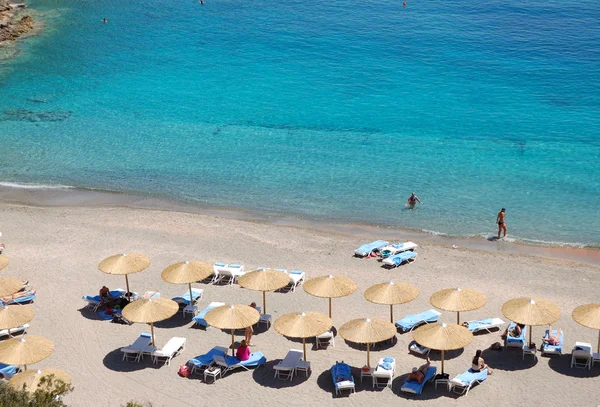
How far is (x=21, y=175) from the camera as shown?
32.9 metres

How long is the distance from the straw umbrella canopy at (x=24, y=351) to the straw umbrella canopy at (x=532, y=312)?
1076 centimetres

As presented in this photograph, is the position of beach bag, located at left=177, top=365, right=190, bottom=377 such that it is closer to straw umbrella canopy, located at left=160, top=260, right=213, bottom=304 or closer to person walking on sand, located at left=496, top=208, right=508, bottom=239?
straw umbrella canopy, located at left=160, top=260, right=213, bottom=304

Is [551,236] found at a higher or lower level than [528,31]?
lower

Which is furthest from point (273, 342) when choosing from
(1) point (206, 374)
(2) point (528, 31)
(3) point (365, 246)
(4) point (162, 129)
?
(2) point (528, 31)

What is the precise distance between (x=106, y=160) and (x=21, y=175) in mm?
3846

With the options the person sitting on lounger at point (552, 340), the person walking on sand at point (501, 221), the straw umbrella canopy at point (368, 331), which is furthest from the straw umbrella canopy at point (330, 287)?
the person walking on sand at point (501, 221)

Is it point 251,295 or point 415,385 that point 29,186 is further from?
point 415,385

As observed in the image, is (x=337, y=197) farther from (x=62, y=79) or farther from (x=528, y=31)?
(x=528, y=31)

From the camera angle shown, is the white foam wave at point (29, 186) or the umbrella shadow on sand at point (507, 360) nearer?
the umbrella shadow on sand at point (507, 360)

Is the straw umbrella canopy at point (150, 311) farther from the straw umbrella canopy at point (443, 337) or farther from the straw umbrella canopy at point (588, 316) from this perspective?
the straw umbrella canopy at point (588, 316)

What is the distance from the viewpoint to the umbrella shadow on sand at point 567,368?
17.2m

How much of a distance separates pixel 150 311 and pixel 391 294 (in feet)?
19.8

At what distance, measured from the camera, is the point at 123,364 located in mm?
17969

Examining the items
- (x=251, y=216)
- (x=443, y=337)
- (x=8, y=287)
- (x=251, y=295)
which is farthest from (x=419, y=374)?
(x=251, y=216)
